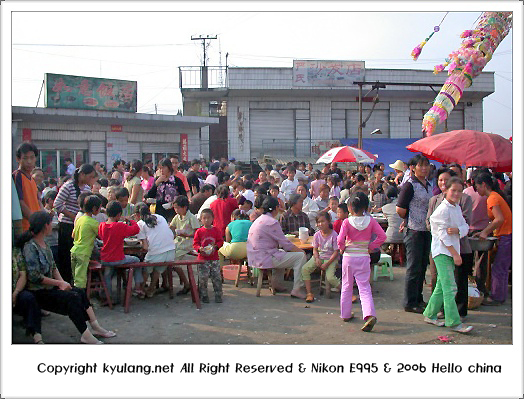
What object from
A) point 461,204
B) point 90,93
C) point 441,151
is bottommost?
point 461,204

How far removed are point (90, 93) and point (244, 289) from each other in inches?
594

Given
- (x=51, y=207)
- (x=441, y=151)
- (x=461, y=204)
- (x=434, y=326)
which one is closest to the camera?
(x=434, y=326)

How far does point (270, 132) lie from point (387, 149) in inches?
227

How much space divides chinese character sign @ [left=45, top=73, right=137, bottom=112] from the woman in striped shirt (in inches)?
543

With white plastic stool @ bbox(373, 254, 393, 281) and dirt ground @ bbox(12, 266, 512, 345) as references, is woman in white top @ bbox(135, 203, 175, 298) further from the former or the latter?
white plastic stool @ bbox(373, 254, 393, 281)

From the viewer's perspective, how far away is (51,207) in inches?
365

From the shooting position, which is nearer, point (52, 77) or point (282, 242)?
point (282, 242)

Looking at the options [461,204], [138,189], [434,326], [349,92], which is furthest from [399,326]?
[349,92]

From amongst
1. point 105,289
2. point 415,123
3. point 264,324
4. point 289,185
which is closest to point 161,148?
point 289,185

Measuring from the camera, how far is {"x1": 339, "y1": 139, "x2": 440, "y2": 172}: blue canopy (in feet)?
80.8

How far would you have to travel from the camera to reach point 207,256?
734 centimetres

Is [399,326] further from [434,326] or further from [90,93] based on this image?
[90,93]

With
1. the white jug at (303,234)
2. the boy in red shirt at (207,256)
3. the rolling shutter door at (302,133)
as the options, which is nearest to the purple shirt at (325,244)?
the white jug at (303,234)

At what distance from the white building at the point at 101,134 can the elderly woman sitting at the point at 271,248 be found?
14148mm
